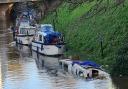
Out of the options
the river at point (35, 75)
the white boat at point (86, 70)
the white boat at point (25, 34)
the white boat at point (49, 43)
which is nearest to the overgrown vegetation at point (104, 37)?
the white boat at point (86, 70)

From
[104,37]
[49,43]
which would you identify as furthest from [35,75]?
[49,43]

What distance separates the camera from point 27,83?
41688 millimetres

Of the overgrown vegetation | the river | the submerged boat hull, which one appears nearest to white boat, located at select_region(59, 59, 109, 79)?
the river

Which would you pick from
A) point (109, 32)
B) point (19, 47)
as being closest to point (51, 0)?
point (19, 47)

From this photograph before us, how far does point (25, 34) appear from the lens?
71.1 meters

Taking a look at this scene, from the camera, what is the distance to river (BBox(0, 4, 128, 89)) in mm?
39781

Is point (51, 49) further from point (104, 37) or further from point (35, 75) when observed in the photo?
point (35, 75)

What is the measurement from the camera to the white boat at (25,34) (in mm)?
69750

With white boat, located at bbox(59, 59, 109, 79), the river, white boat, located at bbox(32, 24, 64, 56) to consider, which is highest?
white boat, located at bbox(32, 24, 64, 56)

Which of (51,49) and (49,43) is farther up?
(49,43)

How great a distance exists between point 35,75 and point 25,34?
85.6 ft

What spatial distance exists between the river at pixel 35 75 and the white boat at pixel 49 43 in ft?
2.48

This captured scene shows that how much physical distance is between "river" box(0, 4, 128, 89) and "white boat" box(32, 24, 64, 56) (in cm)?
76

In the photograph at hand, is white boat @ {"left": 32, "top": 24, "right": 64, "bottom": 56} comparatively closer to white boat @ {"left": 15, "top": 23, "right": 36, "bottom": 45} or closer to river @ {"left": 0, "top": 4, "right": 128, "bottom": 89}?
river @ {"left": 0, "top": 4, "right": 128, "bottom": 89}
